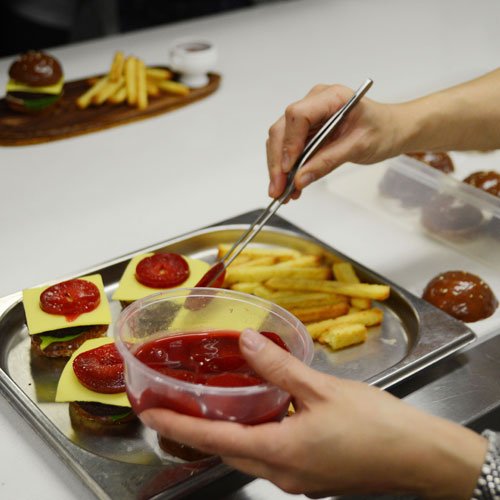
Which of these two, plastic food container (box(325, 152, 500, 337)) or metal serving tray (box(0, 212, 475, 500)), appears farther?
plastic food container (box(325, 152, 500, 337))

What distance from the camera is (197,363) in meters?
1.15

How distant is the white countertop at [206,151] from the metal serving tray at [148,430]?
0.17 ft

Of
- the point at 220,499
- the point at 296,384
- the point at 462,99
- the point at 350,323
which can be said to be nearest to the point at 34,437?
the point at 220,499

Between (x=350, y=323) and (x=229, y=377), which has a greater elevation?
(x=229, y=377)

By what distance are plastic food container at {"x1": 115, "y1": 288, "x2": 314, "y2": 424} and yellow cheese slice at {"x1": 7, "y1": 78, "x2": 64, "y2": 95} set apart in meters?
1.31

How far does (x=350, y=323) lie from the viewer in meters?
1.51

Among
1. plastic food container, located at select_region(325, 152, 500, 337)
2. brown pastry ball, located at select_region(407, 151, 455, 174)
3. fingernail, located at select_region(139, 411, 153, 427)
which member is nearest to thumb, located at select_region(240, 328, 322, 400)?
fingernail, located at select_region(139, 411, 153, 427)

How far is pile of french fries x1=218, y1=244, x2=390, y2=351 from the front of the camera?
149 centimetres

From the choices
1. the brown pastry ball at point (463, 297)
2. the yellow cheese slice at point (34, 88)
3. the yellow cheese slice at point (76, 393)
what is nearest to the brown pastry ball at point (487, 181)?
the brown pastry ball at point (463, 297)

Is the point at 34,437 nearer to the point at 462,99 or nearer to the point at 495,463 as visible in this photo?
the point at 495,463

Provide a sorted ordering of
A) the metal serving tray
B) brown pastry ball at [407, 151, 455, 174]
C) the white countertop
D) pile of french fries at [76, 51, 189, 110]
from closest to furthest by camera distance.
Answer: the metal serving tray, the white countertop, brown pastry ball at [407, 151, 455, 174], pile of french fries at [76, 51, 189, 110]

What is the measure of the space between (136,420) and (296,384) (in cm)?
37

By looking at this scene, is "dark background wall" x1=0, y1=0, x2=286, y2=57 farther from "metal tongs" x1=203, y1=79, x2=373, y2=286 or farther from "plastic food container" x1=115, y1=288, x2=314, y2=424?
"plastic food container" x1=115, y1=288, x2=314, y2=424

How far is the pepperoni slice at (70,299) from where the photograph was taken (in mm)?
1431
